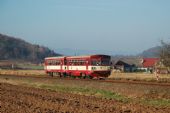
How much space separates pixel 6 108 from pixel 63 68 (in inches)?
1376

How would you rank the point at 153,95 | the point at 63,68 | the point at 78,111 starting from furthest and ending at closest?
the point at 63,68 < the point at 153,95 < the point at 78,111

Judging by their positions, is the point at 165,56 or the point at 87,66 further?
the point at 165,56

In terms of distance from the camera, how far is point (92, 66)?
155ft

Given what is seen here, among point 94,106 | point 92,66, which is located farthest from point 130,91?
point 92,66

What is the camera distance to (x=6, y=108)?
19.5 m

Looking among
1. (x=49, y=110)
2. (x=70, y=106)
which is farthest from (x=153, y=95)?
(x=49, y=110)

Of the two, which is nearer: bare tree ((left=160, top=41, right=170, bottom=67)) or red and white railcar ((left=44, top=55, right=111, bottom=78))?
red and white railcar ((left=44, top=55, right=111, bottom=78))

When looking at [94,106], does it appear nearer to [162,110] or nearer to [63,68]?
[162,110]

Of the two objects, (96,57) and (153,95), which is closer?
(153,95)

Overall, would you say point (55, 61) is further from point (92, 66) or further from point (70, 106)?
point (70, 106)

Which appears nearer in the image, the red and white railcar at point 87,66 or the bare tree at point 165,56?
the red and white railcar at point 87,66

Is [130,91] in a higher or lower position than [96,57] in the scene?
lower

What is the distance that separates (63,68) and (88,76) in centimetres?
684

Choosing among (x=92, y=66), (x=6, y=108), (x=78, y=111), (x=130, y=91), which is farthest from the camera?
(x=92, y=66)
